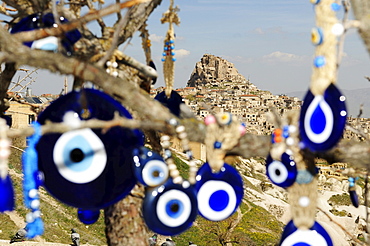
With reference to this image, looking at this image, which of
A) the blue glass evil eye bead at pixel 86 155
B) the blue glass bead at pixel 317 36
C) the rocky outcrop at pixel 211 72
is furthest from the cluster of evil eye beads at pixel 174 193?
the rocky outcrop at pixel 211 72

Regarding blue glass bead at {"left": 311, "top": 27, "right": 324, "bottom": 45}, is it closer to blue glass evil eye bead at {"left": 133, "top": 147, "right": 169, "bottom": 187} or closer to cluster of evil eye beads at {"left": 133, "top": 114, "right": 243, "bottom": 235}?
cluster of evil eye beads at {"left": 133, "top": 114, "right": 243, "bottom": 235}

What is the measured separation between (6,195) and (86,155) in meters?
0.66

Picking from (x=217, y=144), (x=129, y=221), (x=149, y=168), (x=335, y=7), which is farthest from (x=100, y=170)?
(x=335, y=7)

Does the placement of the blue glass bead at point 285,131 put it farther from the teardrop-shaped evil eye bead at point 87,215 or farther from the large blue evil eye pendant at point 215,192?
the teardrop-shaped evil eye bead at point 87,215

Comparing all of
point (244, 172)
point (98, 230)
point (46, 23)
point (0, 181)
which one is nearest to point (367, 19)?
point (46, 23)

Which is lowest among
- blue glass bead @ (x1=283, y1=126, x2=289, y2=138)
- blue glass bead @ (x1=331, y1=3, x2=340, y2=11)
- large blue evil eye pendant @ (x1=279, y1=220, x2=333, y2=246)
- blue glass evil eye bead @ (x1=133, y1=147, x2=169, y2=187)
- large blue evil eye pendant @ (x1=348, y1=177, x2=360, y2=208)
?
large blue evil eye pendant @ (x1=279, y1=220, x2=333, y2=246)

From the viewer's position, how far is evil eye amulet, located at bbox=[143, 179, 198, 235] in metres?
3.07

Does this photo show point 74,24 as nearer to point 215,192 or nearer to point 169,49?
point 169,49

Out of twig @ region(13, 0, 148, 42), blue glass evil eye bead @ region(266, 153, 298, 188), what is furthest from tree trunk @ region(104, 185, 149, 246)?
twig @ region(13, 0, 148, 42)

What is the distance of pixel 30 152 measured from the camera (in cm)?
294

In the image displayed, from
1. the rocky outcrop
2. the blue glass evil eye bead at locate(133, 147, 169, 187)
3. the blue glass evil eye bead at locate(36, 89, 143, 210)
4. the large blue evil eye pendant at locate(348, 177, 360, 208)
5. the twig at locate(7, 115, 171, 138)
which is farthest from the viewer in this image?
the rocky outcrop

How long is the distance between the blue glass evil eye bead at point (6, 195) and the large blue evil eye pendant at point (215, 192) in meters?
1.33

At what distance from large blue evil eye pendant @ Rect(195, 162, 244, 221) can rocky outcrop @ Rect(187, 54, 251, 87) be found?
146220mm

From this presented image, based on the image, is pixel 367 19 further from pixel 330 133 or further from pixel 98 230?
pixel 98 230
